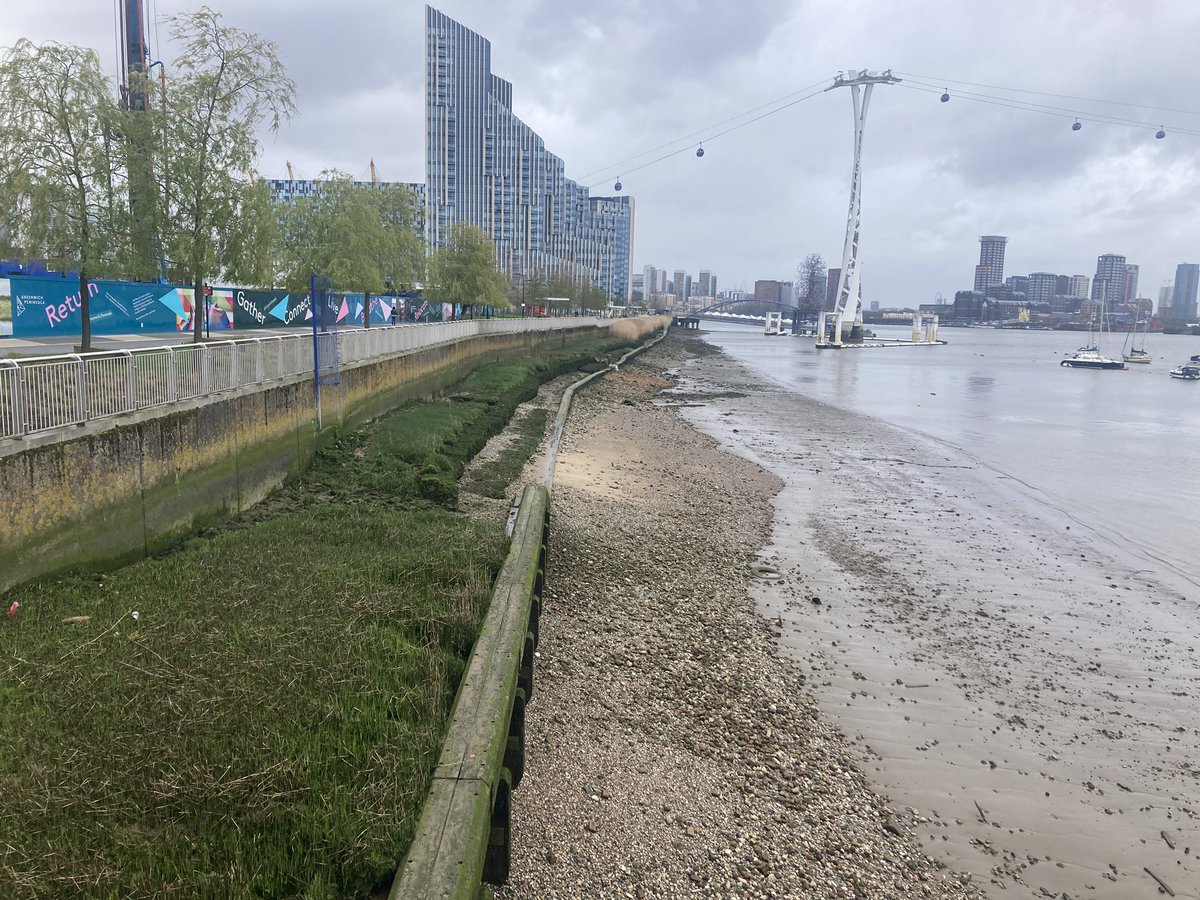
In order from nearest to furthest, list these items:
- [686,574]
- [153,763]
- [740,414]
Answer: [153,763] → [686,574] → [740,414]

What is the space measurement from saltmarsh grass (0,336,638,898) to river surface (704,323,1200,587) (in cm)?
1441

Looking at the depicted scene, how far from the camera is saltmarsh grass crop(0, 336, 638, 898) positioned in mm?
4449

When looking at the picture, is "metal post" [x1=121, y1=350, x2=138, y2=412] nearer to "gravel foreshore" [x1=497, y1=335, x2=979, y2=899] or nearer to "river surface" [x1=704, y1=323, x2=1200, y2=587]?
"gravel foreshore" [x1=497, y1=335, x2=979, y2=899]

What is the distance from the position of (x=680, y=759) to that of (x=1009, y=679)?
16.5ft

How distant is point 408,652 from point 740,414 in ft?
106

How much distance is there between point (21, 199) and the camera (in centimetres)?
1437

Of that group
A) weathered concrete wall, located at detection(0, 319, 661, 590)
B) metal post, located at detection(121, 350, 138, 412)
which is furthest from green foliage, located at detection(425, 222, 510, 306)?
metal post, located at detection(121, 350, 138, 412)

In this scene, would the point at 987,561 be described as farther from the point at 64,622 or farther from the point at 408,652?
the point at 64,622

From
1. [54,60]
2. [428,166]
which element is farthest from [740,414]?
[428,166]

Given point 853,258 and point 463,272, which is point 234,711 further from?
point 853,258

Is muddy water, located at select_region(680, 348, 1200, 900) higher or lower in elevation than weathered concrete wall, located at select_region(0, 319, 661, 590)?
lower

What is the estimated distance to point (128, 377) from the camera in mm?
10219

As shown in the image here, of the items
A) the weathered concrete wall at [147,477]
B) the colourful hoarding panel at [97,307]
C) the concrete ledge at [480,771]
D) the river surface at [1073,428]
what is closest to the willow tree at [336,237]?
the colourful hoarding panel at [97,307]

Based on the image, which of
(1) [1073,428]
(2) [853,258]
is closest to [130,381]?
(1) [1073,428]
